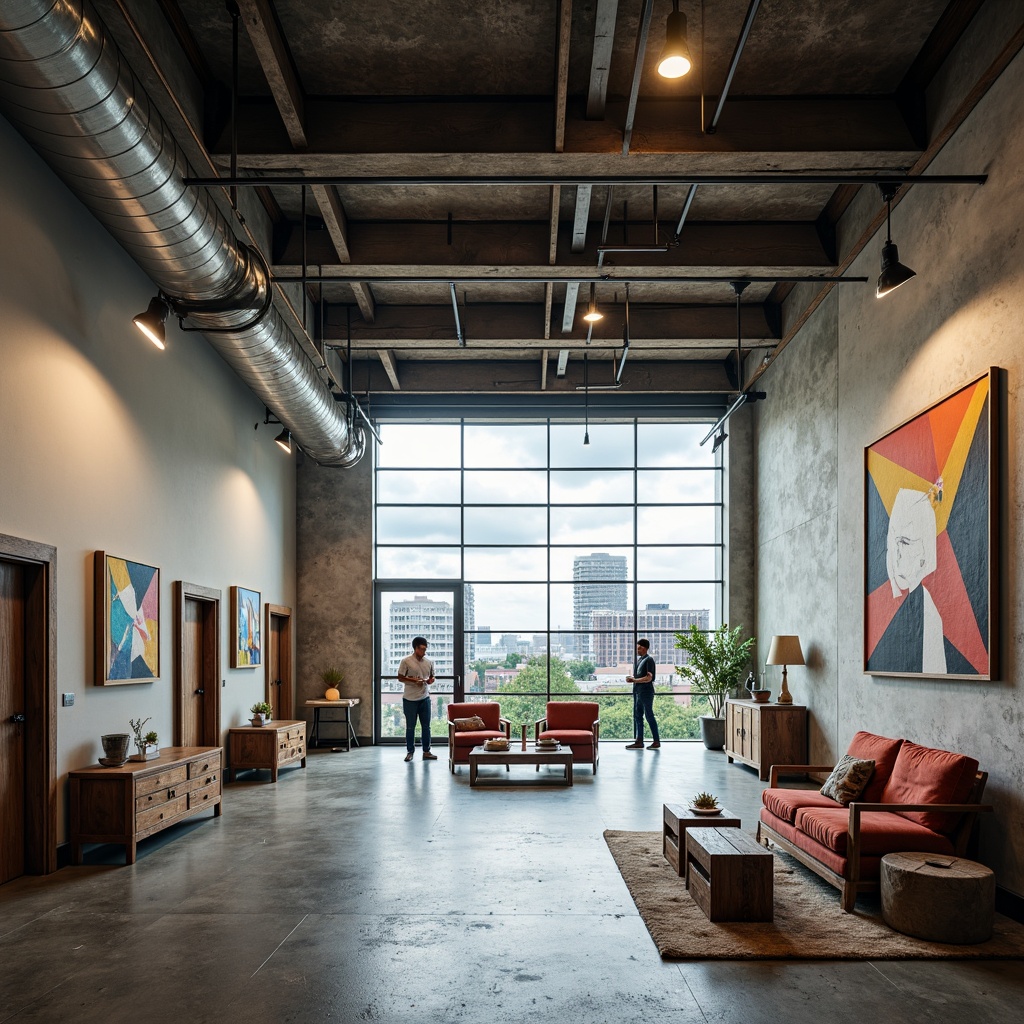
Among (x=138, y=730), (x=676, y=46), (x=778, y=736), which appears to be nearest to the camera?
(x=676, y=46)

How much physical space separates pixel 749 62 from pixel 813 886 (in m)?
5.52

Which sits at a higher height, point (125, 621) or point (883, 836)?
point (125, 621)

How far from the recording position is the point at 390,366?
12367 millimetres

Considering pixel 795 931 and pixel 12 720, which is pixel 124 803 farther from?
pixel 795 931

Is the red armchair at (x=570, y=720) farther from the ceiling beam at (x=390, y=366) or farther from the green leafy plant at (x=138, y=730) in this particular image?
the ceiling beam at (x=390, y=366)

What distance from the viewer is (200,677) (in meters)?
9.43

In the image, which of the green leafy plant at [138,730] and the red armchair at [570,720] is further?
the red armchair at [570,720]

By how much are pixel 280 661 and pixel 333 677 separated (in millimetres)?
822

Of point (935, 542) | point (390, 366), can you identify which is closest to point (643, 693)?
point (390, 366)

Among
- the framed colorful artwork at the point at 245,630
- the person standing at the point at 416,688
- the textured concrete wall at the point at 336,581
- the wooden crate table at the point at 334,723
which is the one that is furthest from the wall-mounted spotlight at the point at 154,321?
the wooden crate table at the point at 334,723

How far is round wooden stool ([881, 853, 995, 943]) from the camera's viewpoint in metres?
4.61

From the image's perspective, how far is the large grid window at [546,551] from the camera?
44.8 feet

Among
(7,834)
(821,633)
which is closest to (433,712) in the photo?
(821,633)

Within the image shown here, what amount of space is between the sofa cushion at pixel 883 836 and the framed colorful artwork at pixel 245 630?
684 cm
